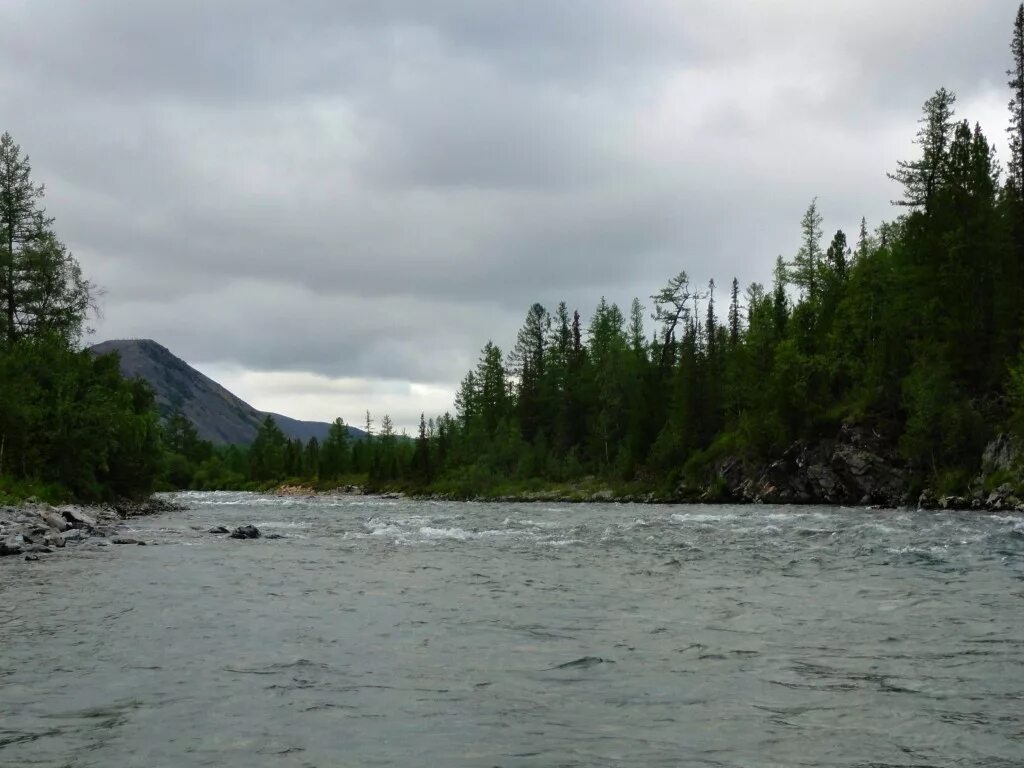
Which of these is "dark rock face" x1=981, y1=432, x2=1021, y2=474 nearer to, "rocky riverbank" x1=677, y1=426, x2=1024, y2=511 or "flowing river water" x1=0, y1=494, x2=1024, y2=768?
"rocky riverbank" x1=677, y1=426, x2=1024, y2=511

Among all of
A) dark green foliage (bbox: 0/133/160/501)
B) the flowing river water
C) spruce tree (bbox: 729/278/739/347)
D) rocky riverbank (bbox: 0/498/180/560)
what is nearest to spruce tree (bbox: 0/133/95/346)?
dark green foliage (bbox: 0/133/160/501)

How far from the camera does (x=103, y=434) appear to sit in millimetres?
45844

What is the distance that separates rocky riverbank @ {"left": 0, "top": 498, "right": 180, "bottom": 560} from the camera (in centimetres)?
2334

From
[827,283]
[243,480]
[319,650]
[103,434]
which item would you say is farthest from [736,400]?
[243,480]

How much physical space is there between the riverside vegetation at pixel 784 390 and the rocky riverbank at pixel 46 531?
5.39m

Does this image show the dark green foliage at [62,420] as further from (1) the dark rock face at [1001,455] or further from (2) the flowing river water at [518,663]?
(1) the dark rock face at [1001,455]

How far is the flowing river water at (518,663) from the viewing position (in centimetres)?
713

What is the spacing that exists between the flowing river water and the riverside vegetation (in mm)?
26097

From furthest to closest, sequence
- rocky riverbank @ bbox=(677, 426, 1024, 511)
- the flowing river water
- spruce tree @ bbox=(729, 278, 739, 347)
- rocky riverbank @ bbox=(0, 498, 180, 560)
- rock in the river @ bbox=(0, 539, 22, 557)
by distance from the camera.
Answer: spruce tree @ bbox=(729, 278, 739, 347) < rocky riverbank @ bbox=(677, 426, 1024, 511) < rocky riverbank @ bbox=(0, 498, 180, 560) < rock in the river @ bbox=(0, 539, 22, 557) < the flowing river water

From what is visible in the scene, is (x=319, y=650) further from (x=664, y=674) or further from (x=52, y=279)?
(x=52, y=279)

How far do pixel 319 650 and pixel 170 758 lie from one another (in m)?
4.27

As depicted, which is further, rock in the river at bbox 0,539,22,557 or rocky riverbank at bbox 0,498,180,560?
rocky riverbank at bbox 0,498,180,560

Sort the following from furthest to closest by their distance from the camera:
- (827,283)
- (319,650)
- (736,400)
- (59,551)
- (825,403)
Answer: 1. (736,400)
2. (827,283)
3. (825,403)
4. (59,551)
5. (319,650)

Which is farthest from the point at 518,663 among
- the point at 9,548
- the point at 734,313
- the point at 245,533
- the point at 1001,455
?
the point at 734,313
